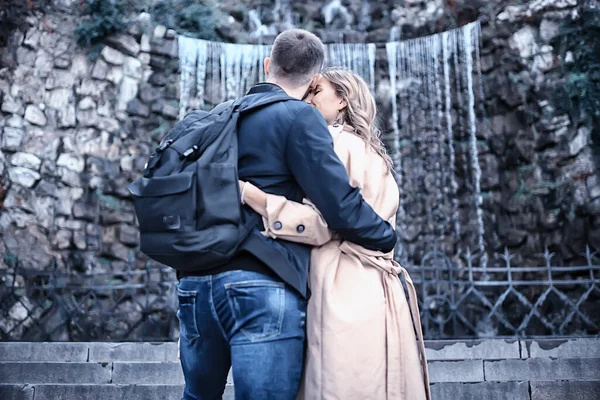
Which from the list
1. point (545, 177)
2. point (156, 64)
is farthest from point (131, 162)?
point (545, 177)

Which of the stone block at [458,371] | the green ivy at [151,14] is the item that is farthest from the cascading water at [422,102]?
the stone block at [458,371]

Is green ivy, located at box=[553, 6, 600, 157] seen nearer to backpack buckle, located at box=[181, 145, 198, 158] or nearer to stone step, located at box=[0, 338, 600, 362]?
stone step, located at box=[0, 338, 600, 362]

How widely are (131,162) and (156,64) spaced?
5.94 feet

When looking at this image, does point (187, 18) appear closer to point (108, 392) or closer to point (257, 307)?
point (108, 392)

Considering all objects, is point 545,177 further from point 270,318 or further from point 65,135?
point 270,318

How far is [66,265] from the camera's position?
906 cm

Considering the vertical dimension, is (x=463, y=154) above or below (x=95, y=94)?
below

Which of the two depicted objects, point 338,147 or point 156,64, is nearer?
point 338,147

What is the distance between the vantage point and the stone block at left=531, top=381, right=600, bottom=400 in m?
3.65

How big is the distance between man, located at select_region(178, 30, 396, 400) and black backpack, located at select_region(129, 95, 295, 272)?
0.18ft

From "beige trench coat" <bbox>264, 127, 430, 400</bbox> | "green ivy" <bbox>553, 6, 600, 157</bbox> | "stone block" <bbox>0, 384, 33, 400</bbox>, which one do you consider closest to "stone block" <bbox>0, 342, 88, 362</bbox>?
"stone block" <bbox>0, 384, 33, 400</bbox>

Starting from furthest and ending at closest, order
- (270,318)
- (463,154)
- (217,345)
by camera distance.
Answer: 1. (463,154)
2. (217,345)
3. (270,318)

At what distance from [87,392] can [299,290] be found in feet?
9.03

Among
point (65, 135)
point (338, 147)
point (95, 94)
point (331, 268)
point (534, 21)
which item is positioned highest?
point (534, 21)
